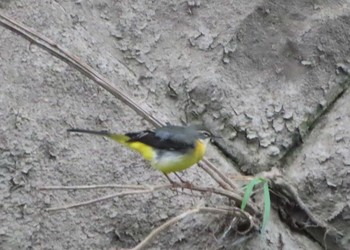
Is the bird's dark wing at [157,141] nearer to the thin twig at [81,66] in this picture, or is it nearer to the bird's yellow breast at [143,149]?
the bird's yellow breast at [143,149]

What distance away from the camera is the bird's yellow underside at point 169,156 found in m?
3.16

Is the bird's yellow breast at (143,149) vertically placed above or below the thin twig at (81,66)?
below

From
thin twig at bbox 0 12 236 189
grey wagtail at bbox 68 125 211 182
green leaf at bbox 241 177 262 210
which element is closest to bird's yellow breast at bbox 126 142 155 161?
grey wagtail at bbox 68 125 211 182

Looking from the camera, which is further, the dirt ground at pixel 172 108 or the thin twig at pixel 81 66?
the dirt ground at pixel 172 108

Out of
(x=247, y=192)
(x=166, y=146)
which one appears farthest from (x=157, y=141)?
(x=247, y=192)

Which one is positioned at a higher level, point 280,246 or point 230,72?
point 230,72

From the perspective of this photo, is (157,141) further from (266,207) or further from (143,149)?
(266,207)

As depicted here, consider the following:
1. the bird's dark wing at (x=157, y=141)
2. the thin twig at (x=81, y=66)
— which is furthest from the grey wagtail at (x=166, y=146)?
the thin twig at (x=81, y=66)

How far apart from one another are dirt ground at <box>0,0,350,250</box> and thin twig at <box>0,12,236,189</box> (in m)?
0.17

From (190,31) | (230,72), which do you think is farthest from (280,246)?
(190,31)

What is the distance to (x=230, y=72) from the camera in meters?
3.66

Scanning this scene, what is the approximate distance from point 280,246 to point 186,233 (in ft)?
1.31

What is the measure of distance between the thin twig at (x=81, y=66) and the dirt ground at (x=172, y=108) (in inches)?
6.6

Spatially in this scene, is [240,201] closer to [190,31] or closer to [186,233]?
[186,233]
